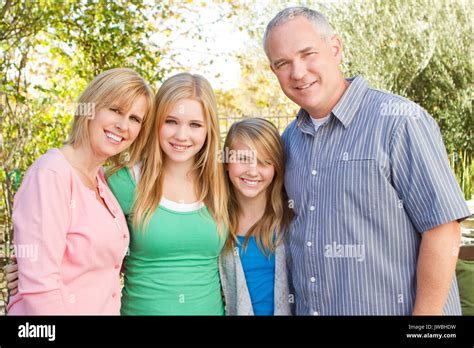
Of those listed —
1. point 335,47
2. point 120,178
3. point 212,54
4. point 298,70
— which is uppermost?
point 212,54

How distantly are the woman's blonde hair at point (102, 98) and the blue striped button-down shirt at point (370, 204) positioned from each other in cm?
81

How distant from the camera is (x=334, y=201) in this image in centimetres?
213

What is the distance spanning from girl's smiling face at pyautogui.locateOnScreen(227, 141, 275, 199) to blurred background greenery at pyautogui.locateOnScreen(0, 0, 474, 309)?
2.63m

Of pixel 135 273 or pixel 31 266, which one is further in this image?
pixel 135 273

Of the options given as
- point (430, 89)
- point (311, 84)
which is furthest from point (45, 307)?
point (430, 89)

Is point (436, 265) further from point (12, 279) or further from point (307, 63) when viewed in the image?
point (12, 279)

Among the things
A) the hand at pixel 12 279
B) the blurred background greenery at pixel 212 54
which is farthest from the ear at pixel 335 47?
the blurred background greenery at pixel 212 54

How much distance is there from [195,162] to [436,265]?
120 centimetres

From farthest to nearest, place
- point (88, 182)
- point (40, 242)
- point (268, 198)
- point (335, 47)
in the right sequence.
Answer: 1. point (268, 198)
2. point (335, 47)
3. point (88, 182)
4. point (40, 242)

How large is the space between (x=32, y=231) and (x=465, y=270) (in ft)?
7.21

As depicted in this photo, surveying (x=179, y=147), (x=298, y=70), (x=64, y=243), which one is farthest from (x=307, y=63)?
(x=64, y=243)

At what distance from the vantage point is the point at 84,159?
86.1 inches

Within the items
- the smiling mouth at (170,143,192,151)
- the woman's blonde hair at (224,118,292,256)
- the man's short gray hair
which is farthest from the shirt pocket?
the smiling mouth at (170,143,192,151)

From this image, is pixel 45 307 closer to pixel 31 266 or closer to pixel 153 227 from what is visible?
pixel 31 266
